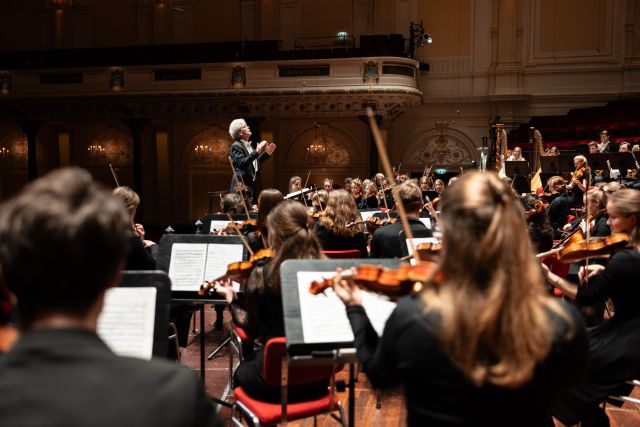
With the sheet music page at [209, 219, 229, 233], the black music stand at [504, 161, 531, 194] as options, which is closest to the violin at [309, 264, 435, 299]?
the sheet music page at [209, 219, 229, 233]

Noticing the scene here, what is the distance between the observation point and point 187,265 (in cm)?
348

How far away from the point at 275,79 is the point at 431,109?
171 inches

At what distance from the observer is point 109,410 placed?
92cm

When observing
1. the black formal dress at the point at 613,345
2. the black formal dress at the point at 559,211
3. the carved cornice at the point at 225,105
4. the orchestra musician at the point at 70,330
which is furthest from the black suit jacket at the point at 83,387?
the carved cornice at the point at 225,105

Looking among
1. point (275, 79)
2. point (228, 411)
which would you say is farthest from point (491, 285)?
point (275, 79)

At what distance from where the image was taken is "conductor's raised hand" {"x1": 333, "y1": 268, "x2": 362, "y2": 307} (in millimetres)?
2066

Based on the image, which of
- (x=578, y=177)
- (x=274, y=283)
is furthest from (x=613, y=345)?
(x=578, y=177)

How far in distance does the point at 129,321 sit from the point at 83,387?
3.91ft

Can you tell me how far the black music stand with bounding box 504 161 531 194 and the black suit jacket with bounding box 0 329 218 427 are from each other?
916 centimetres

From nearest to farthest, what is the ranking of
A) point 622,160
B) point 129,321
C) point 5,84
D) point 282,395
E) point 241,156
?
point 129,321, point 282,395, point 241,156, point 622,160, point 5,84

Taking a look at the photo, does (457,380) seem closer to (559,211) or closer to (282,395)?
(282,395)

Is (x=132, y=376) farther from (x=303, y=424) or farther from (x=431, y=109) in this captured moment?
(x=431, y=109)

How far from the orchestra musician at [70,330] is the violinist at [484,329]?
0.61 m

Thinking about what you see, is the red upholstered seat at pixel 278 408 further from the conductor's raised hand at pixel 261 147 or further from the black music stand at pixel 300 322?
the conductor's raised hand at pixel 261 147
